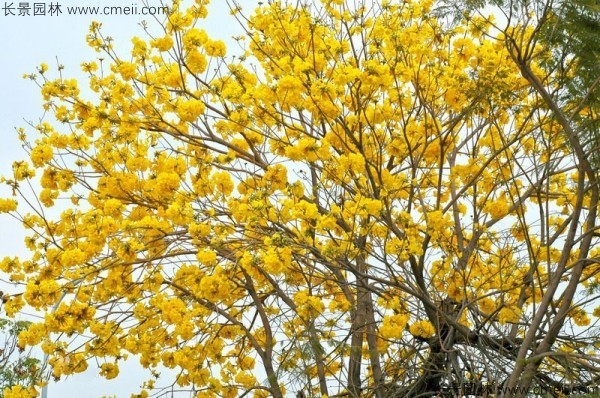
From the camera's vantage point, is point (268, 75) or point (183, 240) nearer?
point (183, 240)

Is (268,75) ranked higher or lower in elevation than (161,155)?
higher

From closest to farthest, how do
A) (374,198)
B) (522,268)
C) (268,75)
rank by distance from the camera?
(374,198) → (522,268) → (268,75)

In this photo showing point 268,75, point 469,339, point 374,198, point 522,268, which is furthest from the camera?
point 268,75

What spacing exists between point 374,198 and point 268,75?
200 centimetres

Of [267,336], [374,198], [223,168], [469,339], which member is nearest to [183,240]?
[223,168]

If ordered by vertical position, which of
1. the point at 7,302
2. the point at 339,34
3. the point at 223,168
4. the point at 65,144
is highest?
the point at 339,34

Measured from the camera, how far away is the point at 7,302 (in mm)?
6562

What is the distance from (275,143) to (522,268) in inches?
75.6

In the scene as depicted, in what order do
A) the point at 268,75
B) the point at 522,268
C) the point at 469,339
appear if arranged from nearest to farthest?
1. the point at 469,339
2. the point at 522,268
3. the point at 268,75

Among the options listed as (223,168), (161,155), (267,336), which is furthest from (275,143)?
(267,336)

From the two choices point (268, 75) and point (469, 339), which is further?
point (268, 75)

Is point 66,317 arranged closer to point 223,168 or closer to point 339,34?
point 223,168

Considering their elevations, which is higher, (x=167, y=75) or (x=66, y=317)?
(x=167, y=75)

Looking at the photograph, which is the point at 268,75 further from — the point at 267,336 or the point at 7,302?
the point at 7,302
